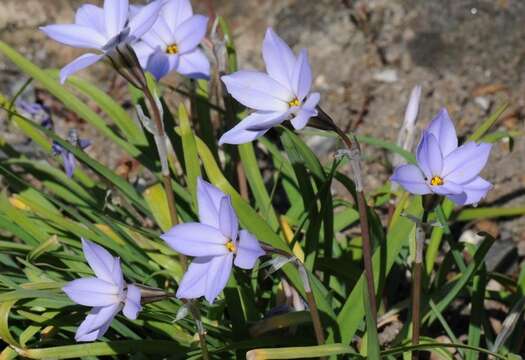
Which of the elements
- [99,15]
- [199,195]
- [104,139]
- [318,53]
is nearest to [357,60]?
[318,53]

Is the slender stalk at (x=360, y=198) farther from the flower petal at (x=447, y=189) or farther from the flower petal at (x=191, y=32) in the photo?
the flower petal at (x=191, y=32)

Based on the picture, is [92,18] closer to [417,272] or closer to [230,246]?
[230,246]

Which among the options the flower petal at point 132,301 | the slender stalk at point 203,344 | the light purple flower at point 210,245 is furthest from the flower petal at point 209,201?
the slender stalk at point 203,344

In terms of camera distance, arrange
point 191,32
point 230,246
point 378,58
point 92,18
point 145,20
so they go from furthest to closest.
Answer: point 378,58 < point 191,32 < point 92,18 < point 145,20 < point 230,246

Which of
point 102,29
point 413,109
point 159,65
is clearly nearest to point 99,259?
point 102,29

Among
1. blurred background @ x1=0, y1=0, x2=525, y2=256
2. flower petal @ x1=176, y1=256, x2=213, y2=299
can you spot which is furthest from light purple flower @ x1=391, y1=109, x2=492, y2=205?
blurred background @ x1=0, y1=0, x2=525, y2=256

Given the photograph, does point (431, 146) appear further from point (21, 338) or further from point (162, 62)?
point (21, 338)
